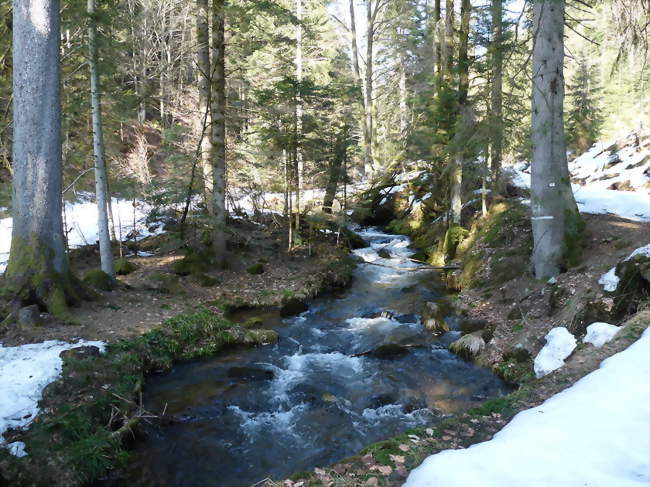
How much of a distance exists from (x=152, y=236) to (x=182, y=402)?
10259 mm

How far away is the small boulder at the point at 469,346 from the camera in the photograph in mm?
8141

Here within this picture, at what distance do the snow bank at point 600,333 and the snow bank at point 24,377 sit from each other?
7.33 m

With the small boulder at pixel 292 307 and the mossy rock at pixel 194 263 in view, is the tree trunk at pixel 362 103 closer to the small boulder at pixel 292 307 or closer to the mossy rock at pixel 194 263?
the mossy rock at pixel 194 263

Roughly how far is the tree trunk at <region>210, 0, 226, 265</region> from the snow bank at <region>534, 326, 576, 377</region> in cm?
888

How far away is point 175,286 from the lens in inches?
425

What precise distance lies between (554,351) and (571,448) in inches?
145

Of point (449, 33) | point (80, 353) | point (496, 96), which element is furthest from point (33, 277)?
point (449, 33)

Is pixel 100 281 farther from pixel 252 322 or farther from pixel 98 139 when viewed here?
pixel 252 322

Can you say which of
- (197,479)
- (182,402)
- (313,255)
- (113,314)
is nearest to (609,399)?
(197,479)

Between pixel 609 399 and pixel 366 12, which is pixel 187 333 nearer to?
pixel 609 399

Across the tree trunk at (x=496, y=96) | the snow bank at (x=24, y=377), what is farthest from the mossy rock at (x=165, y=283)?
the tree trunk at (x=496, y=96)

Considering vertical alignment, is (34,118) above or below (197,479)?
above

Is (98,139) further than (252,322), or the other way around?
(252,322)

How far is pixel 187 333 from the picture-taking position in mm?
8453
